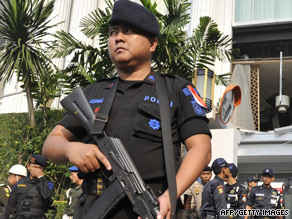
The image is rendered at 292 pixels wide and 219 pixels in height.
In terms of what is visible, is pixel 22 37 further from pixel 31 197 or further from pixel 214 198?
pixel 214 198

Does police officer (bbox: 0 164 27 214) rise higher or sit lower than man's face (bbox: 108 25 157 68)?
lower

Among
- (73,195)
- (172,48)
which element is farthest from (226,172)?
(172,48)

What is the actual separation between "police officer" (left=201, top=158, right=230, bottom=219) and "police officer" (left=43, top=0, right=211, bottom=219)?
442 cm

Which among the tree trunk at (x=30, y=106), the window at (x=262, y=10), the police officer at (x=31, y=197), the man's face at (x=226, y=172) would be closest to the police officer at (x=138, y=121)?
the police officer at (x=31, y=197)

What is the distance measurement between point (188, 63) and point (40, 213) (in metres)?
4.52

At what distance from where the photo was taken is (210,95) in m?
9.02

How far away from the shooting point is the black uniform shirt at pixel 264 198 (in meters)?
7.47

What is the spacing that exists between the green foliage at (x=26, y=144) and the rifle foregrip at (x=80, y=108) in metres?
7.99

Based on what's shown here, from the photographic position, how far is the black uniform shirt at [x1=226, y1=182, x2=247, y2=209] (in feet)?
20.7

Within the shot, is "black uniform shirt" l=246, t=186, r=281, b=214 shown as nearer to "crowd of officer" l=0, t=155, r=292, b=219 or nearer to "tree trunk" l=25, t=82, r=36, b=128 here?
"crowd of officer" l=0, t=155, r=292, b=219

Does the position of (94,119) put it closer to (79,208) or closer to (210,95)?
(79,208)

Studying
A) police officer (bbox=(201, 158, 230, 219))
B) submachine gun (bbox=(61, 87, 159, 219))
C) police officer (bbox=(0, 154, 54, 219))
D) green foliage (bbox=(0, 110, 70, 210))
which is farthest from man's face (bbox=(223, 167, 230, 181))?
submachine gun (bbox=(61, 87, 159, 219))

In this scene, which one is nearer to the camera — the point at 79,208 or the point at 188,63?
the point at 79,208

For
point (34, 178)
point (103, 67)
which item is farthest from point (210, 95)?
point (34, 178)
